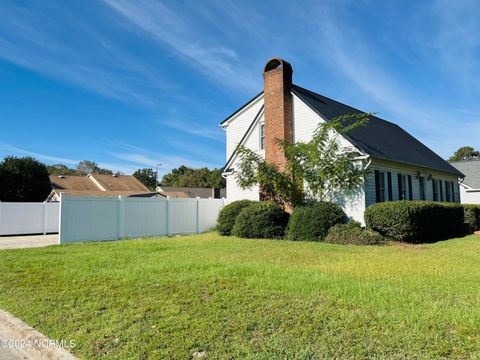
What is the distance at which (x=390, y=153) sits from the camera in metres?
16.9

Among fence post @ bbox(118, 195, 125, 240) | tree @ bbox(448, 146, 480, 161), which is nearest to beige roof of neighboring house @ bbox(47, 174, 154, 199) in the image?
fence post @ bbox(118, 195, 125, 240)

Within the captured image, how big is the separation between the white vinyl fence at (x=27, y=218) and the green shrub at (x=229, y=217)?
1028 cm

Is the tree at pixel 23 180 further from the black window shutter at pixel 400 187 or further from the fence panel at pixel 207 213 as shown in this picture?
the black window shutter at pixel 400 187

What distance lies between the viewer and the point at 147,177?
284ft

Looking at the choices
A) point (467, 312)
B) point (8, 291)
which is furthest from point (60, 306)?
point (467, 312)

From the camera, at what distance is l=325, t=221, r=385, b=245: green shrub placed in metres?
12.2

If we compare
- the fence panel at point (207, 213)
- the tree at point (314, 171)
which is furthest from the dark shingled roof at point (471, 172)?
the fence panel at point (207, 213)

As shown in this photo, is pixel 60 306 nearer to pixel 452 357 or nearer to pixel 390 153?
pixel 452 357

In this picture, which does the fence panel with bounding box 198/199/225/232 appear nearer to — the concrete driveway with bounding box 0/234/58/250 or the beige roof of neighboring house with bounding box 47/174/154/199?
the concrete driveway with bounding box 0/234/58/250

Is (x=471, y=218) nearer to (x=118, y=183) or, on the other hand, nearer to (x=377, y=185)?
(x=377, y=185)

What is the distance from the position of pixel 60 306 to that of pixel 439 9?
12309mm

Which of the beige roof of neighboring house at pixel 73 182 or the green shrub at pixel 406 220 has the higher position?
the beige roof of neighboring house at pixel 73 182

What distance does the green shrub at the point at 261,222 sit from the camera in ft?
48.2

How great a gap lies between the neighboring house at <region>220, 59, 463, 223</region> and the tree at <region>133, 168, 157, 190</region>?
68.4 meters
